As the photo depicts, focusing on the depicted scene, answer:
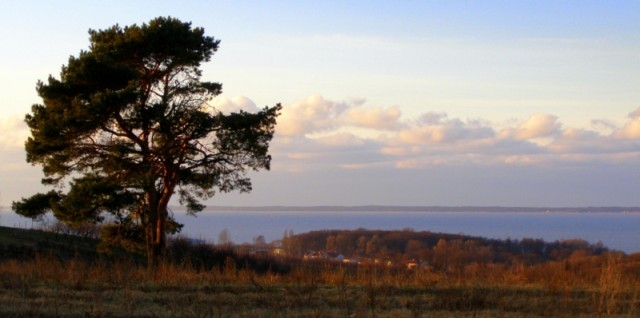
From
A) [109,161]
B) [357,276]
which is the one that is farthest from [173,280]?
[109,161]

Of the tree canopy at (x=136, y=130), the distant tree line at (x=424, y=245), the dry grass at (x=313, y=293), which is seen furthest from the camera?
the distant tree line at (x=424, y=245)

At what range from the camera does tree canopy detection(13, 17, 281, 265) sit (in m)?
22.5

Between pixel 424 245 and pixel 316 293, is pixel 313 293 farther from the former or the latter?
pixel 424 245

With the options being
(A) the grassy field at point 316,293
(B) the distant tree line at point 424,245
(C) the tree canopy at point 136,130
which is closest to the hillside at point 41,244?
(C) the tree canopy at point 136,130

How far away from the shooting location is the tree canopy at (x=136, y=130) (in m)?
22.5

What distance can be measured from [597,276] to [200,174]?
44.1 ft

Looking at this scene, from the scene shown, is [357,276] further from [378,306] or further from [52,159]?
[52,159]

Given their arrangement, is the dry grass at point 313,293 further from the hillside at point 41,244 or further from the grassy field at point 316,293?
the hillside at point 41,244

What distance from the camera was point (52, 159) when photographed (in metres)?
23.5

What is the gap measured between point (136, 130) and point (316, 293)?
13270 millimetres

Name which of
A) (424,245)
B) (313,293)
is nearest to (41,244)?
(313,293)

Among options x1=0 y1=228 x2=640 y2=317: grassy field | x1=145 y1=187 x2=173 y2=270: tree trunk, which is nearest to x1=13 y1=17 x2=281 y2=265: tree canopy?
x1=145 y1=187 x2=173 y2=270: tree trunk

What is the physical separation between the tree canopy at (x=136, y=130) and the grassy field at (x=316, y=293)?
320 inches

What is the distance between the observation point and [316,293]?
39.7 feet
